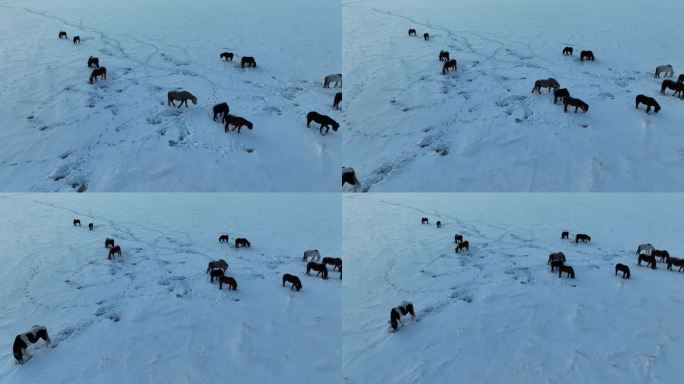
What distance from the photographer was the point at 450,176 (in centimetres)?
899

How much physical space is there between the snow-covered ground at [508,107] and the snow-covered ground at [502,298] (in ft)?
5.75

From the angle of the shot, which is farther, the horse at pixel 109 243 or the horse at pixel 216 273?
the horse at pixel 109 243

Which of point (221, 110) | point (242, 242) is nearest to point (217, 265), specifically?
point (242, 242)

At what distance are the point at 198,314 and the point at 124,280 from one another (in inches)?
86.0

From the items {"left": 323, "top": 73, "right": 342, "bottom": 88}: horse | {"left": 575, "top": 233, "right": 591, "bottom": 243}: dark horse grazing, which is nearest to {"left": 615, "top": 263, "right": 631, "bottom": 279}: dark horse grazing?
{"left": 575, "top": 233, "right": 591, "bottom": 243}: dark horse grazing

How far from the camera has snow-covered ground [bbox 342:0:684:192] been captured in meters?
8.95

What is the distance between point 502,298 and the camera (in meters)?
9.26

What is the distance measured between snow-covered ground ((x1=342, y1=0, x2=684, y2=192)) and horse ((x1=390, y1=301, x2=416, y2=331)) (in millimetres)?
1958

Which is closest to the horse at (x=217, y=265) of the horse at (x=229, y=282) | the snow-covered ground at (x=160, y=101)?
the horse at (x=229, y=282)

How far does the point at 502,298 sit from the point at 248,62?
7.90 m

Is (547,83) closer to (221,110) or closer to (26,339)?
(221,110)

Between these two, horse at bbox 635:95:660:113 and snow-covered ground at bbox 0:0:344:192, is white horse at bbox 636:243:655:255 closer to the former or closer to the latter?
horse at bbox 635:95:660:113

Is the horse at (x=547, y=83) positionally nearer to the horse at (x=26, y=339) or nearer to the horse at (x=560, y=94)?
the horse at (x=560, y=94)

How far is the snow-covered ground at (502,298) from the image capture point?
7.60 metres
